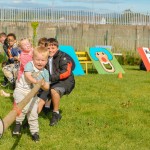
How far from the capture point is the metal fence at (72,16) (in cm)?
2880

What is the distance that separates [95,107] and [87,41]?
19.1m

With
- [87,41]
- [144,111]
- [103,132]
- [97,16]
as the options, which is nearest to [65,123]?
[103,132]

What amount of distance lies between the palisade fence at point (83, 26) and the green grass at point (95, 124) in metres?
16.7

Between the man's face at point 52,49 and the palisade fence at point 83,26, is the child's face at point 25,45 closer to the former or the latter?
the man's face at point 52,49

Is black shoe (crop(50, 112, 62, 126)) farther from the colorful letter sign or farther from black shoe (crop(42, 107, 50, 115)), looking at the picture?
the colorful letter sign

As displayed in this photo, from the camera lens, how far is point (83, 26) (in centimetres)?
2911

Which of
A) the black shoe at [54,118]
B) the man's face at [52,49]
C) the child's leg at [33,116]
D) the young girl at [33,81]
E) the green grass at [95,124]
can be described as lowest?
the green grass at [95,124]

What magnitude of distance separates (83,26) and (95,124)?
21.8 metres

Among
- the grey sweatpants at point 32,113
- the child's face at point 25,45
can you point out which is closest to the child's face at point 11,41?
the child's face at point 25,45

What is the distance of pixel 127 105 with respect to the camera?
9.53 metres

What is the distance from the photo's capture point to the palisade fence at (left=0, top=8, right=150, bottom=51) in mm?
28141

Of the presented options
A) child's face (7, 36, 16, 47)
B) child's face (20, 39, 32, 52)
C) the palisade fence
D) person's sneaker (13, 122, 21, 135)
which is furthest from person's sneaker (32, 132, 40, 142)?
the palisade fence

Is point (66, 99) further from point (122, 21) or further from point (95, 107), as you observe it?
point (122, 21)

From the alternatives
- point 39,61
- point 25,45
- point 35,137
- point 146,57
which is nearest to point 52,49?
point 39,61
